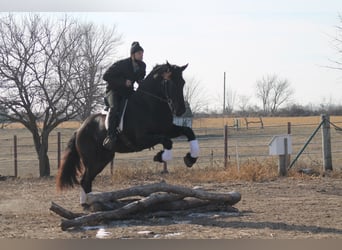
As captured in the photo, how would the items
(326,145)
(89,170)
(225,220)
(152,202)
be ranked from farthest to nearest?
(326,145) < (89,170) < (152,202) < (225,220)

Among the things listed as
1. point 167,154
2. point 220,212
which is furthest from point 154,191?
point 220,212

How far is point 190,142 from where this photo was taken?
806 centimetres

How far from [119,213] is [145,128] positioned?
133 centimetres

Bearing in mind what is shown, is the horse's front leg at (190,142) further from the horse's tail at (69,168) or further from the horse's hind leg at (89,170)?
the horse's tail at (69,168)

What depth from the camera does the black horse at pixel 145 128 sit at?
800 cm

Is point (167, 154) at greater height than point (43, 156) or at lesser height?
greater

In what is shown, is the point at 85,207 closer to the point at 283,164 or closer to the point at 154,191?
the point at 154,191

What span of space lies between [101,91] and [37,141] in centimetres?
268

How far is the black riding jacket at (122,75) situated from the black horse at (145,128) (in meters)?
0.17

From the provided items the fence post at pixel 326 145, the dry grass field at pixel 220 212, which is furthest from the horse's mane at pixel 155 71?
the fence post at pixel 326 145

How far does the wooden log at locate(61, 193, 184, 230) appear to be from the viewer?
7199 millimetres

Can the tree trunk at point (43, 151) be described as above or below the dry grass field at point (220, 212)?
above

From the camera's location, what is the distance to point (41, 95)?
58.0 feet

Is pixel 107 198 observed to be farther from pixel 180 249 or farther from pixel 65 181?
pixel 180 249
